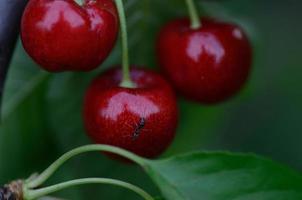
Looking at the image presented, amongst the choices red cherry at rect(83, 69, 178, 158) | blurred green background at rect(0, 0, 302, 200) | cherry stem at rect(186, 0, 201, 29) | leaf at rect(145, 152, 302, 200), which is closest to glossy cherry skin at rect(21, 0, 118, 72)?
red cherry at rect(83, 69, 178, 158)

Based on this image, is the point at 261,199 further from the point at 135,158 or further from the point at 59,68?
the point at 59,68

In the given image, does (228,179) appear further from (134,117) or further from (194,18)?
(194,18)

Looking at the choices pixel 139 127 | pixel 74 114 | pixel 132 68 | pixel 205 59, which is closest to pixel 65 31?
pixel 139 127

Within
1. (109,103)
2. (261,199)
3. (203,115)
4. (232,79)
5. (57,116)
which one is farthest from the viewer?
(203,115)

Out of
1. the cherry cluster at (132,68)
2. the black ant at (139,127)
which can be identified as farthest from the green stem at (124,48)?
the black ant at (139,127)

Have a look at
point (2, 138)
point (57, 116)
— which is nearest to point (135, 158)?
point (57, 116)

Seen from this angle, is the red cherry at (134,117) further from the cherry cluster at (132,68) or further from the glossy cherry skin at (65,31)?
the glossy cherry skin at (65,31)
